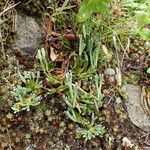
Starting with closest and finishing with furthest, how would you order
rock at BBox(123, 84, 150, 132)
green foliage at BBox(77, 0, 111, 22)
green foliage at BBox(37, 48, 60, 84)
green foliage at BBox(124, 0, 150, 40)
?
1. green foliage at BBox(77, 0, 111, 22)
2. green foliage at BBox(124, 0, 150, 40)
3. green foliage at BBox(37, 48, 60, 84)
4. rock at BBox(123, 84, 150, 132)

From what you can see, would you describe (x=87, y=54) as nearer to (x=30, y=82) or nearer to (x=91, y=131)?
(x=30, y=82)

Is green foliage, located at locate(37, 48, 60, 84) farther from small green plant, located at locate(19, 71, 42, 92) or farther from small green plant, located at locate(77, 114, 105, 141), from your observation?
small green plant, located at locate(77, 114, 105, 141)

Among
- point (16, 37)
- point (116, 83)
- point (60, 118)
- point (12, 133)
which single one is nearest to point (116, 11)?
point (116, 83)


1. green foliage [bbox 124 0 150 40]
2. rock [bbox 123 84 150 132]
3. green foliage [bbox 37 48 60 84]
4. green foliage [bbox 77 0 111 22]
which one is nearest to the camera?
green foliage [bbox 77 0 111 22]

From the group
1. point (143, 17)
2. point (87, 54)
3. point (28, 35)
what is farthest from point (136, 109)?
point (28, 35)

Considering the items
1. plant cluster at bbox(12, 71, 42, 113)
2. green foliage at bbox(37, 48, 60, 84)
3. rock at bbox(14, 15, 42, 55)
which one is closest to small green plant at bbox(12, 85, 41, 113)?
plant cluster at bbox(12, 71, 42, 113)

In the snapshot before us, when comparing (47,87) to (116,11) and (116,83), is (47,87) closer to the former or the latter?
(116,83)
